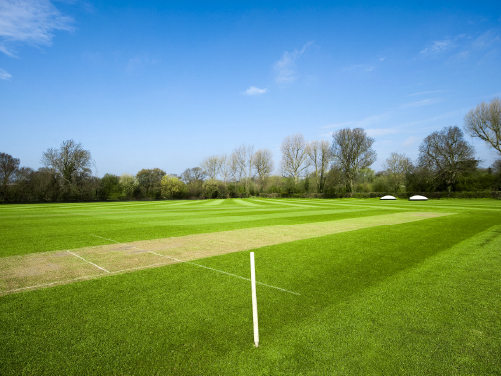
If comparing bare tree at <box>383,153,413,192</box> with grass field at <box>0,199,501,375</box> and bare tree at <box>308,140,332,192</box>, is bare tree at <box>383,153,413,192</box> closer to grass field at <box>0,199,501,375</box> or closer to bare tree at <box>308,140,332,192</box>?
bare tree at <box>308,140,332,192</box>

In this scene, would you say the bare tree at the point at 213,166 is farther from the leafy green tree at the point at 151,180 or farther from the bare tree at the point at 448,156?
the bare tree at the point at 448,156

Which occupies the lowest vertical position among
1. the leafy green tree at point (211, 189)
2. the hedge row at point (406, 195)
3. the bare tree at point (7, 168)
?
the hedge row at point (406, 195)

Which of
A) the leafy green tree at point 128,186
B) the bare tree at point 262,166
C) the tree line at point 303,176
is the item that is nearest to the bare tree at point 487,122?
the tree line at point 303,176

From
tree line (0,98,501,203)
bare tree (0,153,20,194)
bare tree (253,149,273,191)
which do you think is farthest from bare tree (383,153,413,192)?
bare tree (0,153,20,194)

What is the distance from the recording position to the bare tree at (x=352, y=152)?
61.3 m

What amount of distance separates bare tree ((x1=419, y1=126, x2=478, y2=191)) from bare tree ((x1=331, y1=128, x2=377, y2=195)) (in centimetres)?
1117

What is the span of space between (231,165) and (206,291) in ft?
260

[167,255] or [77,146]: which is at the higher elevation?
[77,146]

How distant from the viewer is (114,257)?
8156 mm

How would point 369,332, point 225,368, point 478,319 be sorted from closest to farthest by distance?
point 225,368
point 369,332
point 478,319

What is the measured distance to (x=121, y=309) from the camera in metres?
4.56

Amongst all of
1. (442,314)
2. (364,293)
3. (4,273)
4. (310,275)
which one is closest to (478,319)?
(442,314)

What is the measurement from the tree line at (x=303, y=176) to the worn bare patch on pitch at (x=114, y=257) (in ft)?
177

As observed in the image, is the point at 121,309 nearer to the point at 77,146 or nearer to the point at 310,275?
the point at 310,275
